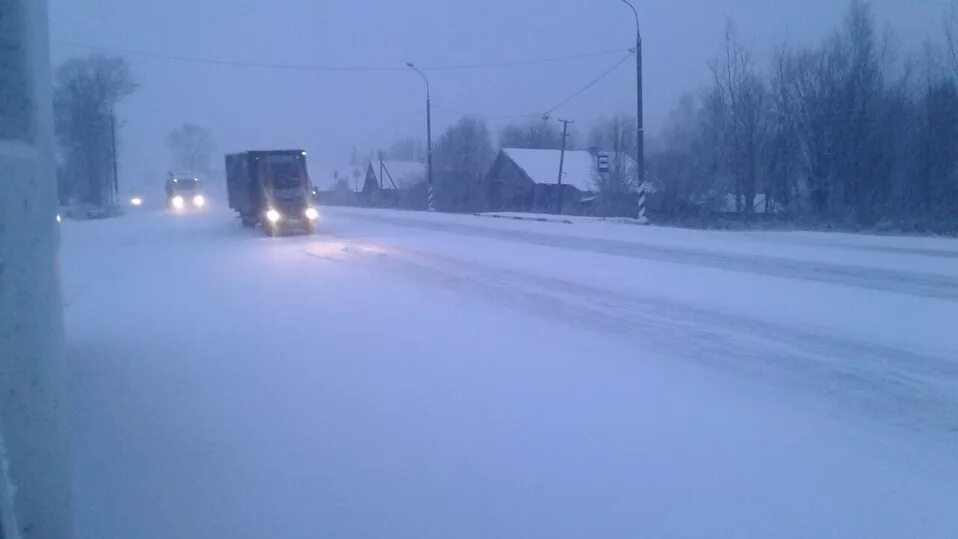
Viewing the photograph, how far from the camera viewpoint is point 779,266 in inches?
770

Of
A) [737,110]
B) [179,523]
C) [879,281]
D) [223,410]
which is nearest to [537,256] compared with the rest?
[879,281]

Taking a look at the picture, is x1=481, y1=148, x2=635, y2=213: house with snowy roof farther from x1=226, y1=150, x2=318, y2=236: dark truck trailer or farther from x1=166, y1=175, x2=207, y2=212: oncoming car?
x1=226, y1=150, x2=318, y2=236: dark truck trailer

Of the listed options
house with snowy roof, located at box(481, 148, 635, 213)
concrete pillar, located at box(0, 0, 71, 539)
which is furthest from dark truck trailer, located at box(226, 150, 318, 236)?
house with snowy roof, located at box(481, 148, 635, 213)

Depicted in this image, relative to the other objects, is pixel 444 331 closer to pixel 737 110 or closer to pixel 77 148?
pixel 77 148

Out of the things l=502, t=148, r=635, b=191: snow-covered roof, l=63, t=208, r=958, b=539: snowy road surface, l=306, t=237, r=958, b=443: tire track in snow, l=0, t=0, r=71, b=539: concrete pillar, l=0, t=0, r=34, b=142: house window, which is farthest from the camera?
l=502, t=148, r=635, b=191: snow-covered roof

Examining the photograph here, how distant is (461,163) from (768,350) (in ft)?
225

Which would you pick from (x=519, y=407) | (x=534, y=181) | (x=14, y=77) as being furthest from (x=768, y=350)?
(x=534, y=181)

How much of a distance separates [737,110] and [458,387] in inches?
1783

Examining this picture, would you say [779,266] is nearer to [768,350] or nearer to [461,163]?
[768,350]

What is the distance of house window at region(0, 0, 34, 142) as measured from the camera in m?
3.68

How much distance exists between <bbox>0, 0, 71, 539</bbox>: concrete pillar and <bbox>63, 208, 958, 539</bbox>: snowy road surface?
5.92 feet

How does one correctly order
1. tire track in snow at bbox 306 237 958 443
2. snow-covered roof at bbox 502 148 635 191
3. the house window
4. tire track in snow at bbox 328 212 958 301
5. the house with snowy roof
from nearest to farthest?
the house window → tire track in snow at bbox 306 237 958 443 → tire track in snow at bbox 328 212 958 301 → the house with snowy roof → snow-covered roof at bbox 502 148 635 191

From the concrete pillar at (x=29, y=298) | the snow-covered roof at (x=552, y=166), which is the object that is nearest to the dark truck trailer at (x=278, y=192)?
the concrete pillar at (x=29, y=298)

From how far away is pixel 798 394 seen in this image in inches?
336
